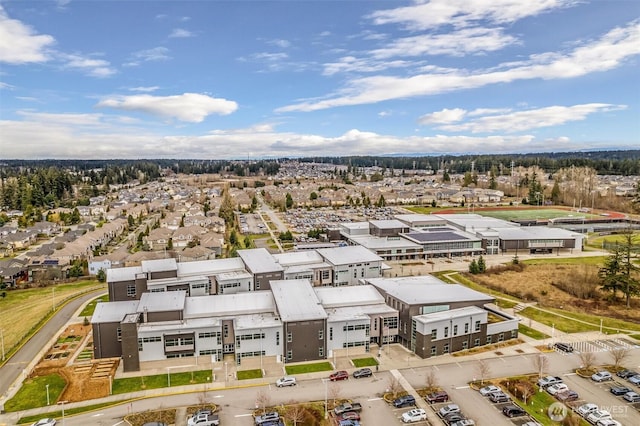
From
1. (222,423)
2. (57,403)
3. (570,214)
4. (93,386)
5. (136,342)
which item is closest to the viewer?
(222,423)

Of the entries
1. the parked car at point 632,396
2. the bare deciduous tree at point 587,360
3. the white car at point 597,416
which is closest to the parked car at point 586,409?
the white car at point 597,416

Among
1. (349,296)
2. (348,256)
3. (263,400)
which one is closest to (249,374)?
(263,400)

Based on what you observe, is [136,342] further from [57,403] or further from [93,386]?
[57,403]

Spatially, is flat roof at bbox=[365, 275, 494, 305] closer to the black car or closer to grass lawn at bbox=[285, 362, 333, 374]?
grass lawn at bbox=[285, 362, 333, 374]

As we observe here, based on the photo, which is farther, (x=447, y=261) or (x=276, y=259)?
(x=447, y=261)

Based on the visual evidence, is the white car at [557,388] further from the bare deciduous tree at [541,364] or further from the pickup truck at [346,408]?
the pickup truck at [346,408]

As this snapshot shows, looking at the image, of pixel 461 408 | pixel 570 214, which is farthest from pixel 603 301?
pixel 570 214
